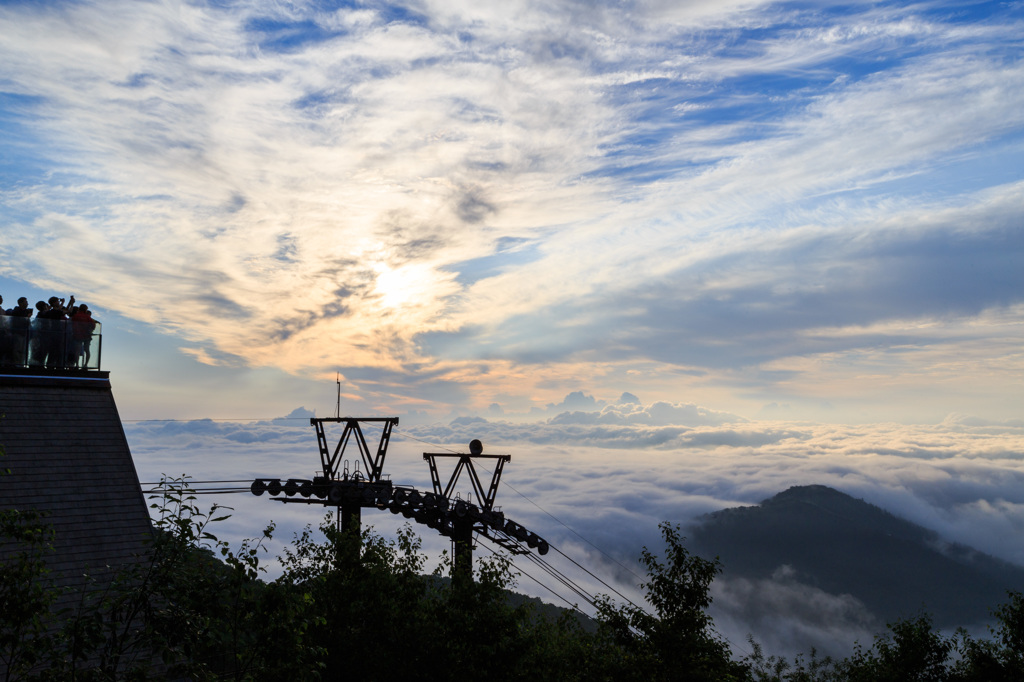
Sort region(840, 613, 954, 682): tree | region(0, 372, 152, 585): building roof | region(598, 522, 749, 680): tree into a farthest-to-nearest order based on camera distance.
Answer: region(840, 613, 954, 682): tree
region(598, 522, 749, 680): tree
region(0, 372, 152, 585): building roof

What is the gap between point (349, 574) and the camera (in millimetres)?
22844

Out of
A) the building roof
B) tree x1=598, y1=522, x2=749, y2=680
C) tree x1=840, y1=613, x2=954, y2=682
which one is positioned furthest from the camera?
tree x1=840, y1=613, x2=954, y2=682

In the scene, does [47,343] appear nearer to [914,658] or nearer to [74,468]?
[74,468]

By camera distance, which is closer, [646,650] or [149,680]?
[149,680]

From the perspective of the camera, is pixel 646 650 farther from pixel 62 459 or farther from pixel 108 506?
pixel 62 459

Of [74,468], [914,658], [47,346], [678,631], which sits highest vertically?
[47,346]

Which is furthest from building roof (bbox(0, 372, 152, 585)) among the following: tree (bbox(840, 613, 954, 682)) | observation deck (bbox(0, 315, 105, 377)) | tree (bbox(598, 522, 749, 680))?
tree (bbox(840, 613, 954, 682))

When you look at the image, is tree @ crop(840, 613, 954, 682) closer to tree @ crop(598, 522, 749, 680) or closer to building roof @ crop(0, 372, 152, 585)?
tree @ crop(598, 522, 749, 680)

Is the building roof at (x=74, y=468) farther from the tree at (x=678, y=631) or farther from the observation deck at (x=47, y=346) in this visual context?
the tree at (x=678, y=631)

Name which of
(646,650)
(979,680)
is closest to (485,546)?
(646,650)

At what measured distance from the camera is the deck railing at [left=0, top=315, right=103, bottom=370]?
822 inches

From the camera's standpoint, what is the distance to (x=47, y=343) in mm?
21609

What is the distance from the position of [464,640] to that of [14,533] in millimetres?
14344

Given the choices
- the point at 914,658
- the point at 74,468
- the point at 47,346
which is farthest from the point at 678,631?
the point at 47,346
